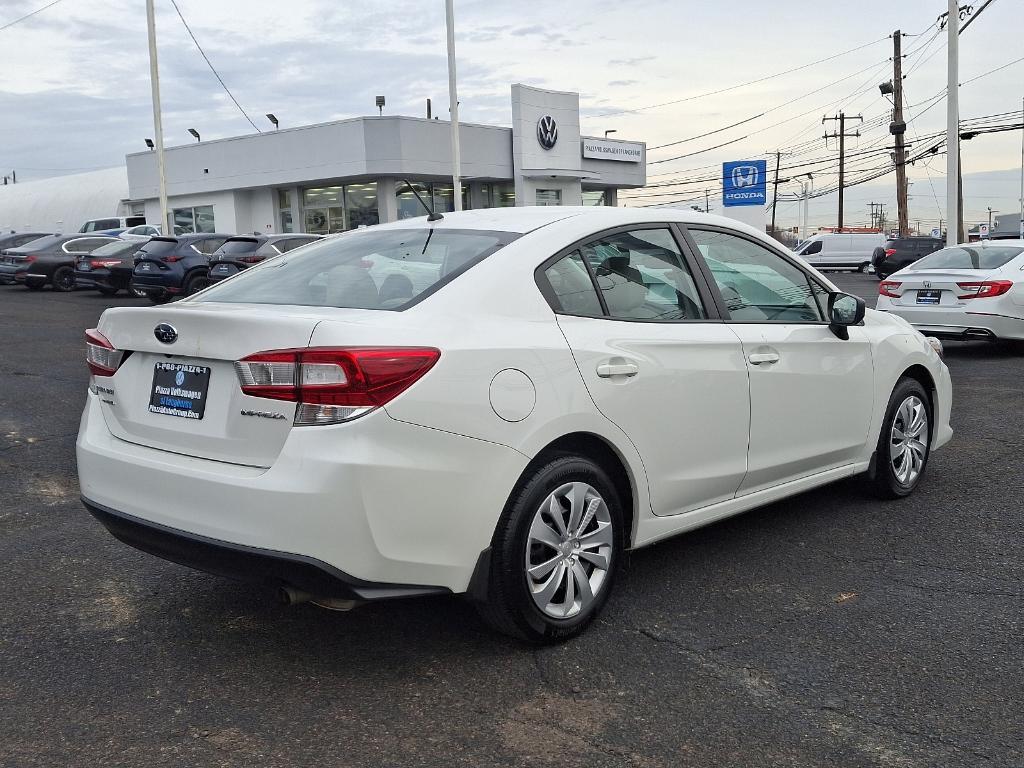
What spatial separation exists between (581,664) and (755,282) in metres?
2.10

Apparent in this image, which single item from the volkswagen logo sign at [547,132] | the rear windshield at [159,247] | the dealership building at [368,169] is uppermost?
the volkswagen logo sign at [547,132]

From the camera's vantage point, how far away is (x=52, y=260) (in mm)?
26938

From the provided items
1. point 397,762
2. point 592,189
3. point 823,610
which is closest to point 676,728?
point 397,762

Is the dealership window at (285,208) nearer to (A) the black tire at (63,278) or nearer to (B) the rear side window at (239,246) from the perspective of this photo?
(A) the black tire at (63,278)

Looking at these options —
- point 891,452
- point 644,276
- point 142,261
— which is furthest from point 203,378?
point 142,261

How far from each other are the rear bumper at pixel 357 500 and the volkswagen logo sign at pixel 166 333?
0.40 metres

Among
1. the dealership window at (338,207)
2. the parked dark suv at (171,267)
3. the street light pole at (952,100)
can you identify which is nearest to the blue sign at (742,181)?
the street light pole at (952,100)

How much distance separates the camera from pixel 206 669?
3539 millimetres

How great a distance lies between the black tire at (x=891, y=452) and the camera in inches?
215

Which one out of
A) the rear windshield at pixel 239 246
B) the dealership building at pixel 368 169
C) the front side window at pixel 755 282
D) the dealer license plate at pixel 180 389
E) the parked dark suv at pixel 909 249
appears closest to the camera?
the dealer license plate at pixel 180 389

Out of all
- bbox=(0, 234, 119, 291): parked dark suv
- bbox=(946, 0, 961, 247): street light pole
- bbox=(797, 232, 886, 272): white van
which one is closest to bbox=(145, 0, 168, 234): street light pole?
bbox=(0, 234, 119, 291): parked dark suv

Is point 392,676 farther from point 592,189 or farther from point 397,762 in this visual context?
point 592,189

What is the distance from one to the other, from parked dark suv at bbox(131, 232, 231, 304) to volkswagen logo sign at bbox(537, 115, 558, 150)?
21950 mm

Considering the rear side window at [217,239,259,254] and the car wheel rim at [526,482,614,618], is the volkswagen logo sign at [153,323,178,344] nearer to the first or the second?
the car wheel rim at [526,482,614,618]
